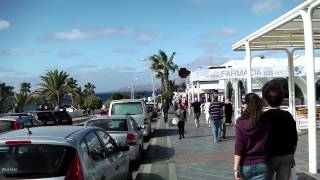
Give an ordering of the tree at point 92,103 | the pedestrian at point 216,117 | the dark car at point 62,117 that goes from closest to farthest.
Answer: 1. the pedestrian at point 216,117
2. the dark car at point 62,117
3. the tree at point 92,103

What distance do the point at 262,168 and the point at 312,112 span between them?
196 inches

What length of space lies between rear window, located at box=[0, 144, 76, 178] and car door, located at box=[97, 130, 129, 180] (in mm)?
1443

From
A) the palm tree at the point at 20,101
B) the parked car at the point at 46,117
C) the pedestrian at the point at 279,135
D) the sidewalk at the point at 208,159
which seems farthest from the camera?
the palm tree at the point at 20,101

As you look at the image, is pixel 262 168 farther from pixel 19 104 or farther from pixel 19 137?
pixel 19 104

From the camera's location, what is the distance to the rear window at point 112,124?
14.6m

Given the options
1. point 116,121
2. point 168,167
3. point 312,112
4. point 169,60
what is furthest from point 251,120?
point 169,60

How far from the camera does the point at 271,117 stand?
239 inches

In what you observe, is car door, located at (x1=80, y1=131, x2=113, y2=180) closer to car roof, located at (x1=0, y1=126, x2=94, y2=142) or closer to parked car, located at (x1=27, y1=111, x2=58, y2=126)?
car roof, located at (x1=0, y1=126, x2=94, y2=142)

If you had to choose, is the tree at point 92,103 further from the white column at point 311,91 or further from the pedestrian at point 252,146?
the pedestrian at point 252,146

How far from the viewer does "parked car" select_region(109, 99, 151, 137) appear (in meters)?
22.0

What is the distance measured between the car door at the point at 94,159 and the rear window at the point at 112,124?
6.99m

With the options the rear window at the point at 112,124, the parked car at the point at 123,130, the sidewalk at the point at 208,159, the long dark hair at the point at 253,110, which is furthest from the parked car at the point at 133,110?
the long dark hair at the point at 253,110

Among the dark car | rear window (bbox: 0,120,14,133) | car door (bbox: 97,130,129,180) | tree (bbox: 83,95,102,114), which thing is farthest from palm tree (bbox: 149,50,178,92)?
car door (bbox: 97,130,129,180)

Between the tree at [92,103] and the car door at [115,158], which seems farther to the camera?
the tree at [92,103]
